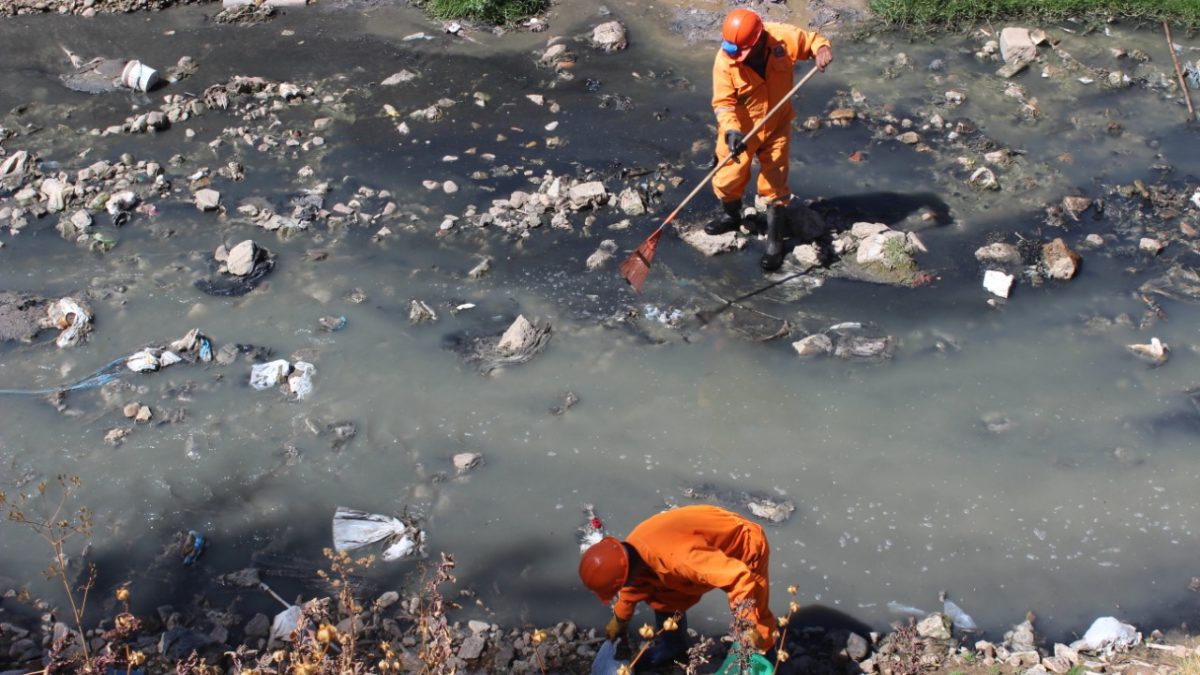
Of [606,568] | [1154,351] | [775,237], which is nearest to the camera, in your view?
[606,568]

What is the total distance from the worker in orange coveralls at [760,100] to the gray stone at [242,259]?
2.58 metres

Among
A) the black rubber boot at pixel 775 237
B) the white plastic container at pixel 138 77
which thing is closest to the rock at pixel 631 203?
the black rubber boot at pixel 775 237

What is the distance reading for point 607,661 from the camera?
353cm

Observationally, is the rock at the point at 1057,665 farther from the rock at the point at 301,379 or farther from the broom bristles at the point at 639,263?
the rock at the point at 301,379

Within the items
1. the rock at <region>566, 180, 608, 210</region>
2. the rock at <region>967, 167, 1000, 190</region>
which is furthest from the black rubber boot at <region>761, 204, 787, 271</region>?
the rock at <region>967, 167, 1000, 190</region>

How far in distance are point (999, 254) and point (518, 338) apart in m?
2.67

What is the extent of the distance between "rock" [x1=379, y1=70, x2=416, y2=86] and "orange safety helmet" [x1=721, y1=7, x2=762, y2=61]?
3010mm

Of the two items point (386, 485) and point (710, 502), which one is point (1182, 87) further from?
point (386, 485)

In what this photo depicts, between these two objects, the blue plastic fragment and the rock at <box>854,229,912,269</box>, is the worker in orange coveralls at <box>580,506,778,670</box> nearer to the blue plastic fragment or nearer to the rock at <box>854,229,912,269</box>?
the blue plastic fragment

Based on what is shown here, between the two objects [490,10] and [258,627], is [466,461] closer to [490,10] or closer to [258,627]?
[258,627]

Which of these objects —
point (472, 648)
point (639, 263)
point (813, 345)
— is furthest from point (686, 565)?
point (639, 263)

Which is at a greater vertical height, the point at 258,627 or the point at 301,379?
the point at 301,379

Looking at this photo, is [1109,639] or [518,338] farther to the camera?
[518,338]

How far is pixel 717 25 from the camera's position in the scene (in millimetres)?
7359
